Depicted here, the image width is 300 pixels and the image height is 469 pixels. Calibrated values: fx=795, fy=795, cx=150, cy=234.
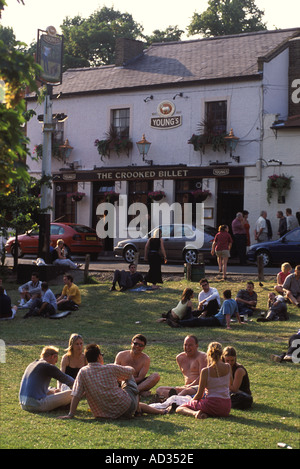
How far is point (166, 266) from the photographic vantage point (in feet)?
93.8

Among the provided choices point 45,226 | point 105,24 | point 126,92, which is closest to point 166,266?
point 45,226

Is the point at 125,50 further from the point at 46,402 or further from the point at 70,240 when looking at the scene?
the point at 46,402

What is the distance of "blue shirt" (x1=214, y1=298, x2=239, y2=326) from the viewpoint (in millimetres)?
18031

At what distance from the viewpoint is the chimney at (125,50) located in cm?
3950

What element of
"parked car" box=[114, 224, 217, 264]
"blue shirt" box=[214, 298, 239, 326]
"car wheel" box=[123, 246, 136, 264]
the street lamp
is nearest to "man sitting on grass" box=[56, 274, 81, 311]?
"blue shirt" box=[214, 298, 239, 326]

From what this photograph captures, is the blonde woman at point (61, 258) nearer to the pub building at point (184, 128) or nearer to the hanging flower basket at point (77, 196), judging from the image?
the pub building at point (184, 128)

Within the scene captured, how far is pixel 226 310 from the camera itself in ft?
59.2

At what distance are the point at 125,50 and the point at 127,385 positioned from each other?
31.1 meters

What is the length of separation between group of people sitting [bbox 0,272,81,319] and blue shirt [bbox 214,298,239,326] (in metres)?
4.69

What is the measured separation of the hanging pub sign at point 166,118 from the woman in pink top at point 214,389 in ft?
84.4

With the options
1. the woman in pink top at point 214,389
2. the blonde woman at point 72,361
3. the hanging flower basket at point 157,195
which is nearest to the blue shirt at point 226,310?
the blonde woman at point 72,361

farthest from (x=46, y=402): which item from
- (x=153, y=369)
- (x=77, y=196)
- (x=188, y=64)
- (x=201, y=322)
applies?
(x=188, y=64)
